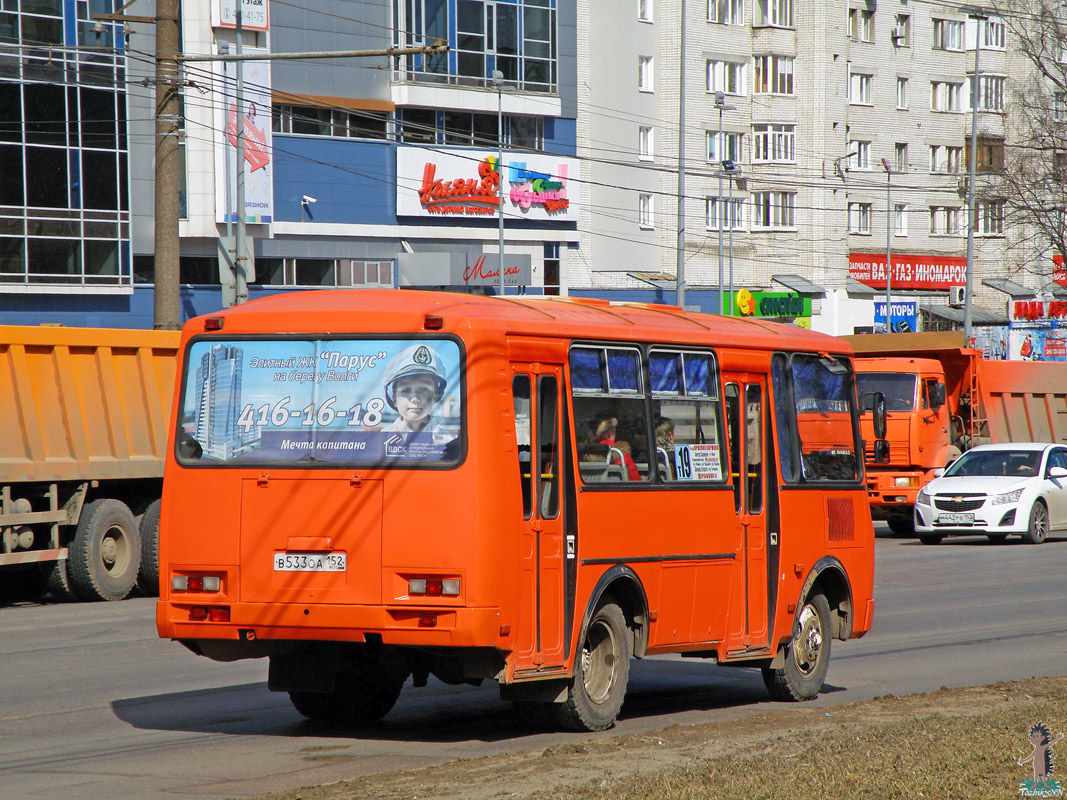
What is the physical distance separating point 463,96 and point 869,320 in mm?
24881

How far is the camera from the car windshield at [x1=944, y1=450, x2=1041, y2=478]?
1021 inches

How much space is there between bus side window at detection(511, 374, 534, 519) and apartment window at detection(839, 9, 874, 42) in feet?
226

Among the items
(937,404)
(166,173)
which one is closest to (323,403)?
(166,173)

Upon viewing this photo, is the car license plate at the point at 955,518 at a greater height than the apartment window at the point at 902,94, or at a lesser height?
lesser

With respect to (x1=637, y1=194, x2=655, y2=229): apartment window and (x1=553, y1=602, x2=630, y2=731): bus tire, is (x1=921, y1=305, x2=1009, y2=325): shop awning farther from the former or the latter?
(x1=553, y1=602, x2=630, y2=731): bus tire

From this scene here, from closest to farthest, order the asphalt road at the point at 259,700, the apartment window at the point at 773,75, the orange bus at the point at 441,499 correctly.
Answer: the asphalt road at the point at 259,700
the orange bus at the point at 441,499
the apartment window at the point at 773,75

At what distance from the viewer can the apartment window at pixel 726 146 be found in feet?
232

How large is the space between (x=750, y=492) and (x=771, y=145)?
63513 millimetres

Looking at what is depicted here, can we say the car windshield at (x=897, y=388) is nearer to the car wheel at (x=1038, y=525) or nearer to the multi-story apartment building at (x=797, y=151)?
the car wheel at (x=1038, y=525)

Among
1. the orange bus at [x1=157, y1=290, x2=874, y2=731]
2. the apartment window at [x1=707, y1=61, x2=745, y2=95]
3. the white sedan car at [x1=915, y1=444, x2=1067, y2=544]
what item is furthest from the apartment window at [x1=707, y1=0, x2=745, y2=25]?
the orange bus at [x1=157, y1=290, x2=874, y2=731]

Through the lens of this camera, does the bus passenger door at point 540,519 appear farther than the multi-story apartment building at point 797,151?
No

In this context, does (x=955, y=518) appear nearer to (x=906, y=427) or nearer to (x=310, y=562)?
(x=906, y=427)

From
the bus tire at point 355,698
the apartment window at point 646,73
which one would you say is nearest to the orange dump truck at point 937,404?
the bus tire at point 355,698

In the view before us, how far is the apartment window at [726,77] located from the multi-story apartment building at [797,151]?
0.27 ft
